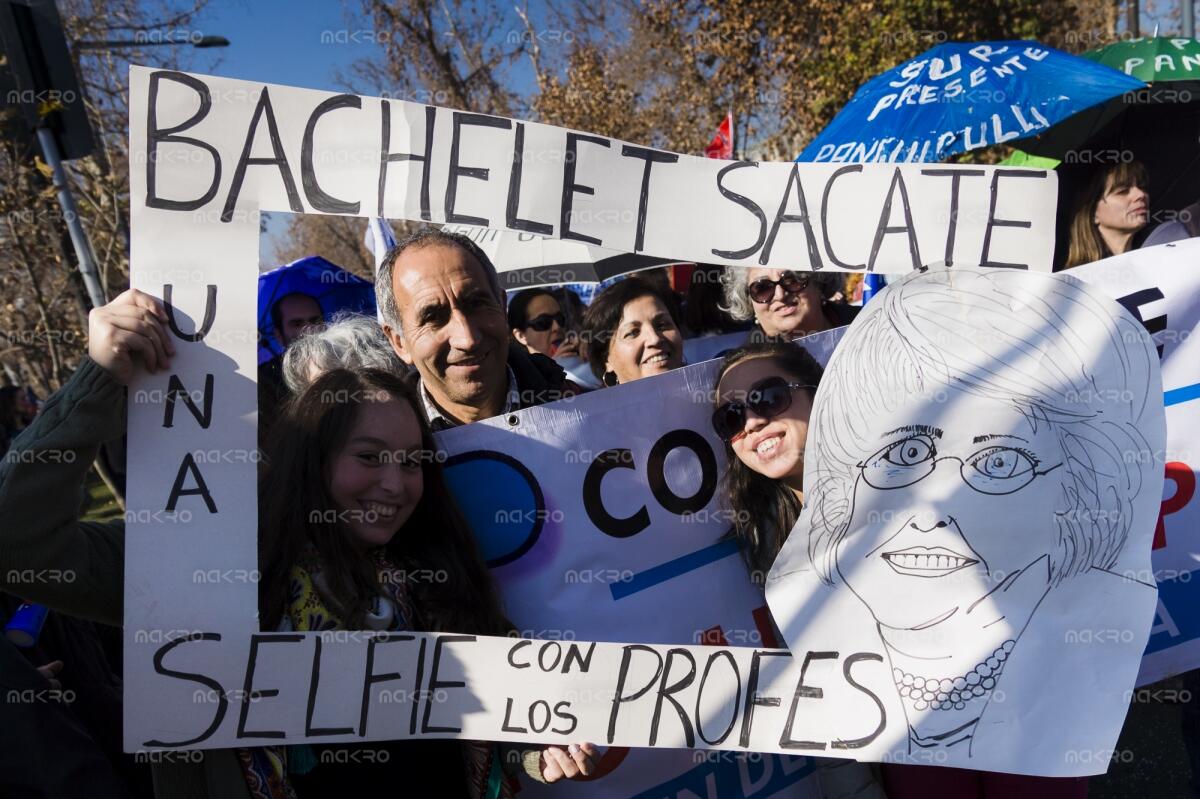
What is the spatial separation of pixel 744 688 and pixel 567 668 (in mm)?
350

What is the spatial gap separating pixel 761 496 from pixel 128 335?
135 cm

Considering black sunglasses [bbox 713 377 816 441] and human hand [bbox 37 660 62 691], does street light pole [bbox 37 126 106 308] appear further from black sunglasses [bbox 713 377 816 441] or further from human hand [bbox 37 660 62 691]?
black sunglasses [bbox 713 377 816 441]

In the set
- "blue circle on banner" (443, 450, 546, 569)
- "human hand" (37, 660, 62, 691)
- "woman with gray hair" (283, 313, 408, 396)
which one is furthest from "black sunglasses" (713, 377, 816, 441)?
"human hand" (37, 660, 62, 691)

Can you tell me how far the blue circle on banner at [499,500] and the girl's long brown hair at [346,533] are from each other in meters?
0.08

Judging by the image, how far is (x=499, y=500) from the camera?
79.4 inches

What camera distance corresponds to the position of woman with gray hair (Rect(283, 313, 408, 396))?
243 cm

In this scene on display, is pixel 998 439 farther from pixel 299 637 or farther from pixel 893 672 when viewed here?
pixel 299 637

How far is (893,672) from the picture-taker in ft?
5.65

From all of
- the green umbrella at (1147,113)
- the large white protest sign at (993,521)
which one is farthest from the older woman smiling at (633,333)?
the green umbrella at (1147,113)

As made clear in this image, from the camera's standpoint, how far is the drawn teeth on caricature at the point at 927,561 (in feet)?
5.68

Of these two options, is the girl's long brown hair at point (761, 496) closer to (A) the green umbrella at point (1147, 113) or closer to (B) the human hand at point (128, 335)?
(B) the human hand at point (128, 335)

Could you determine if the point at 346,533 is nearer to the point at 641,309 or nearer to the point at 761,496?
the point at 761,496

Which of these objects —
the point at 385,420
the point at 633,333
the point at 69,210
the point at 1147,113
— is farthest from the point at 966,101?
the point at 69,210

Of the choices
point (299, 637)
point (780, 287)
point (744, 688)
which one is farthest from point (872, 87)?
point (299, 637)
